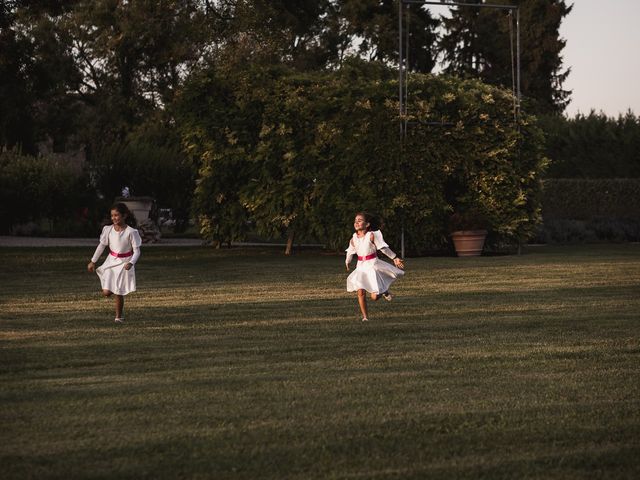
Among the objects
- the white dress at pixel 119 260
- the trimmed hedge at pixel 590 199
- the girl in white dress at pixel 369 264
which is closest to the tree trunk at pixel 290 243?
the trimmed hedge at pixel 590 199

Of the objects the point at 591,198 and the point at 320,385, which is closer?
the point at 320,385

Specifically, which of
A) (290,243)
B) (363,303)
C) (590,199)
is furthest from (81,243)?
(363,303)

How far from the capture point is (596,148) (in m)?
45.1

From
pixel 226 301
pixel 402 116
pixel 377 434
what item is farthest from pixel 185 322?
pixel 402 116

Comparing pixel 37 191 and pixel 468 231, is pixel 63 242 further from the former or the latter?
pixel 468 231

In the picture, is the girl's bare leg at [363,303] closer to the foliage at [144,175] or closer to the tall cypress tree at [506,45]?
the foliage at [144,175]

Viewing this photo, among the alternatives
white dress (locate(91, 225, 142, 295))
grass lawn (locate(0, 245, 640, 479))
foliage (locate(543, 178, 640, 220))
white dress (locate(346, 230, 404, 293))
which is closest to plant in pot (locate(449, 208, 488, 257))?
grass lawn (locate(0, 245, 640, 479))

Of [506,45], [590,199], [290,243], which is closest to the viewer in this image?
[290,243]

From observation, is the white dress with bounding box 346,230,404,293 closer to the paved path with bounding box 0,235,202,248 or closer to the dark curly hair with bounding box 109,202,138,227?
the dark curly hair with bounding box 109,202,138,227

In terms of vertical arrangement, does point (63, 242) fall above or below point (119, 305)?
above

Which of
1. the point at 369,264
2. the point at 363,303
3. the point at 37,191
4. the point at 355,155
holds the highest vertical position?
the point at 355,155

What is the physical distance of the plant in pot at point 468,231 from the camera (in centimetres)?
2625

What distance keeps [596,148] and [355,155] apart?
21740 millimetres

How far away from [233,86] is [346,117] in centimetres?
308
